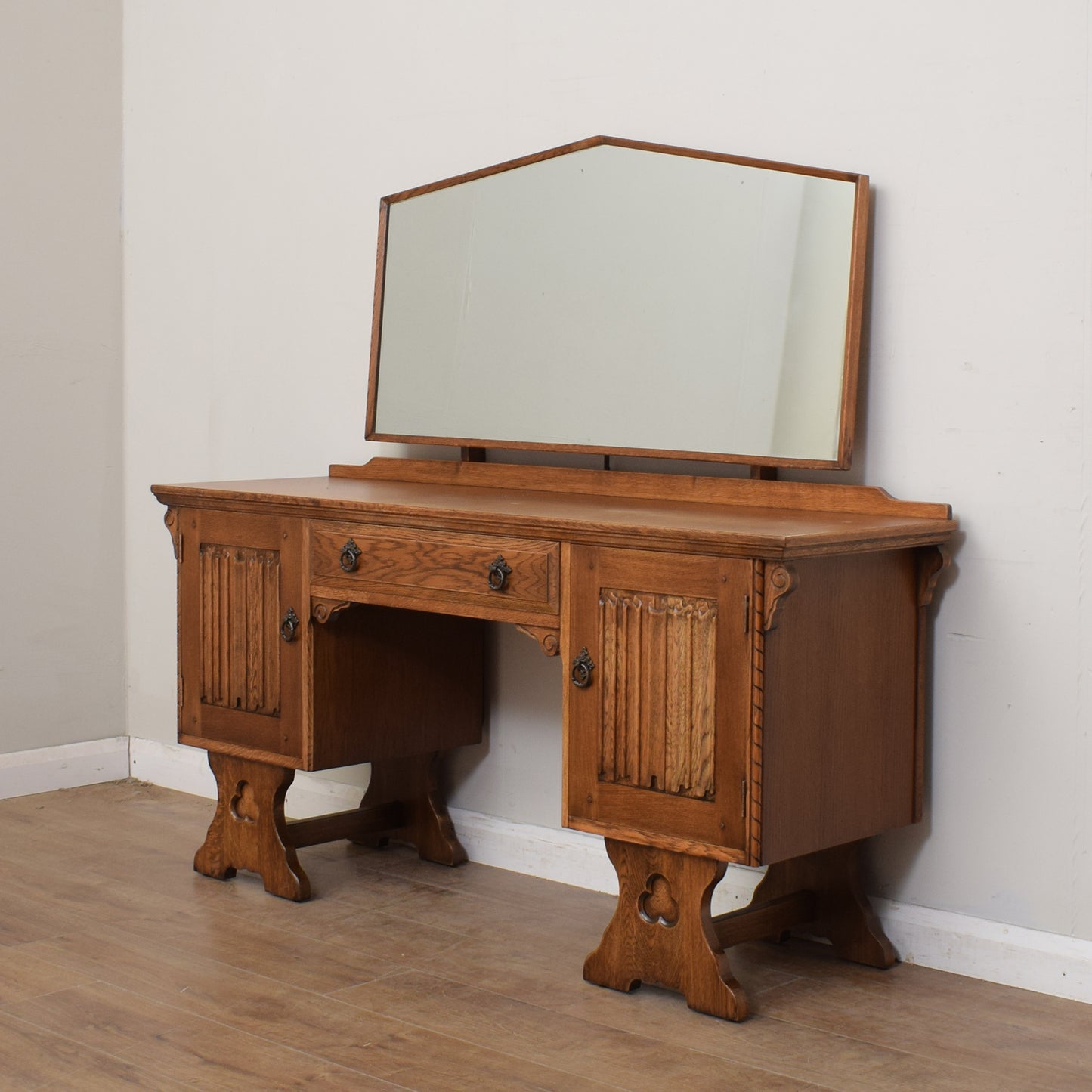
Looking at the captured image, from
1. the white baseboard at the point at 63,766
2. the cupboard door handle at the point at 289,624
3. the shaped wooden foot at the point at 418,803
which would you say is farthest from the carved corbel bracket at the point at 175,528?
the white baseboard at the point at 63,766

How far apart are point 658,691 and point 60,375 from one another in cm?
251

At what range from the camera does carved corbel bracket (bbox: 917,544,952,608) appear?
2.76 m

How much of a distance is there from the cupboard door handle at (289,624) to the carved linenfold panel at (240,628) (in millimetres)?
32

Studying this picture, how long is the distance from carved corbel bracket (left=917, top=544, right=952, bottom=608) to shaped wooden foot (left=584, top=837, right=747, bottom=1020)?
66 centimetres

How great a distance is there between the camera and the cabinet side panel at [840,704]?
245 centimetres

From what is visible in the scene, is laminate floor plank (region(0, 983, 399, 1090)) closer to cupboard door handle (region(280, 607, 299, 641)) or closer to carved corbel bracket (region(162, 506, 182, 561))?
cupboard door handle (region(280, 607, 299, 641))

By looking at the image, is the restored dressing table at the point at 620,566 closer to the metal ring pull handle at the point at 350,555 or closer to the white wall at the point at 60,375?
the metal ring pull handle at the point at 350,555

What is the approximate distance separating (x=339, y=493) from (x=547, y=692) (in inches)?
28.0

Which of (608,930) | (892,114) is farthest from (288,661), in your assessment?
(892,114)

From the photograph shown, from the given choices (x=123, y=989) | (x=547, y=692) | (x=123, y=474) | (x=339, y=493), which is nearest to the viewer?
(x=123, y=989)

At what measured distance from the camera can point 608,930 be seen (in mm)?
2721

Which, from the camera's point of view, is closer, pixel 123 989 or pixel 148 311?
pixel 123 989

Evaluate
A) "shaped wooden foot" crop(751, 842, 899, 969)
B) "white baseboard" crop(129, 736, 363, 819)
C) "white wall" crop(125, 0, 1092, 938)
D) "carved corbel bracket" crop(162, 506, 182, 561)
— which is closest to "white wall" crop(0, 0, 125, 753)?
"white baseboard" crop(129, 736, 363, 819)

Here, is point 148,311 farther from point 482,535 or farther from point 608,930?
point 608,930
